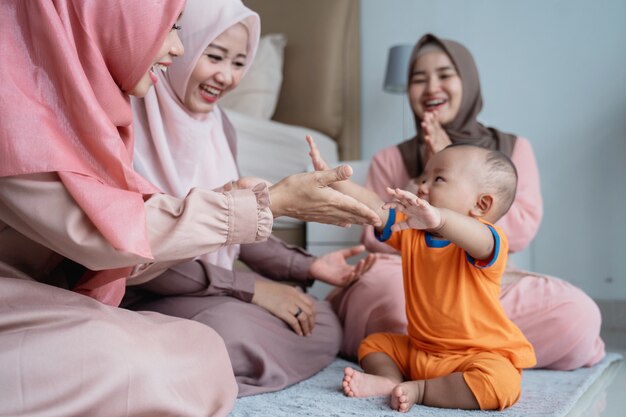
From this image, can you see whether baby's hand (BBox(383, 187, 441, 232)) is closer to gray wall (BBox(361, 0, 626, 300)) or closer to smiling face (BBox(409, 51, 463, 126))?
smiling face (BBox(409, 51, 463, 126))

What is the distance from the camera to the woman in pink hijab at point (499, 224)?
2.02 metres

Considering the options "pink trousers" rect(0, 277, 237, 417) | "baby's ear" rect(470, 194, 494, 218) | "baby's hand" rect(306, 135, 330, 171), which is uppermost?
"baby's hand" rect(306, 135, 330, 171)

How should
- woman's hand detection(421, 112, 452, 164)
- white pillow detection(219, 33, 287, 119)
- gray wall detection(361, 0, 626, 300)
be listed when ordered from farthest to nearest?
white pillow detection(219, 33, 287, 119) → gray wall detection(361, 0, 626, 300) → woman's hand detection(421, 112, 452, 164)

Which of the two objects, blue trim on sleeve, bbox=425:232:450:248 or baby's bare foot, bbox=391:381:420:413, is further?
blue trim on sleeve, bbox=425:232:450:248

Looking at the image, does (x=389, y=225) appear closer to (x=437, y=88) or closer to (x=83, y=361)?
(x=83, y=361)

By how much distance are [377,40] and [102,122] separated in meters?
2.96

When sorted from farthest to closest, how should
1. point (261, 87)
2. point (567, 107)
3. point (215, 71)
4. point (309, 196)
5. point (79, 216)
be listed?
point (261, 87)
point (567, 107)
point (215, 71)
point (309, 196)
point (79, 216)

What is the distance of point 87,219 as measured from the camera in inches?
43.6

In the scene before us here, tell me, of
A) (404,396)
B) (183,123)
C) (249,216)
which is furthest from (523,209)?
(249,216)

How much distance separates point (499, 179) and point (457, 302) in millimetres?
302

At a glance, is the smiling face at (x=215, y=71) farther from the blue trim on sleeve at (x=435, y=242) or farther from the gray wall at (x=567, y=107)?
the gray wall at (x=567, y=107)

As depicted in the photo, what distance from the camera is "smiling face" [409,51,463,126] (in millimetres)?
2463

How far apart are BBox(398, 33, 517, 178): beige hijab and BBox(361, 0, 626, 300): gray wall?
0.73 metres

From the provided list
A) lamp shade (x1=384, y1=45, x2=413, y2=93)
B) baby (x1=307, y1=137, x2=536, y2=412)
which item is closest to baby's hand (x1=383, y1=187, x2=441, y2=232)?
baby (x1=307, y1=137, x2=536, y2=412)
